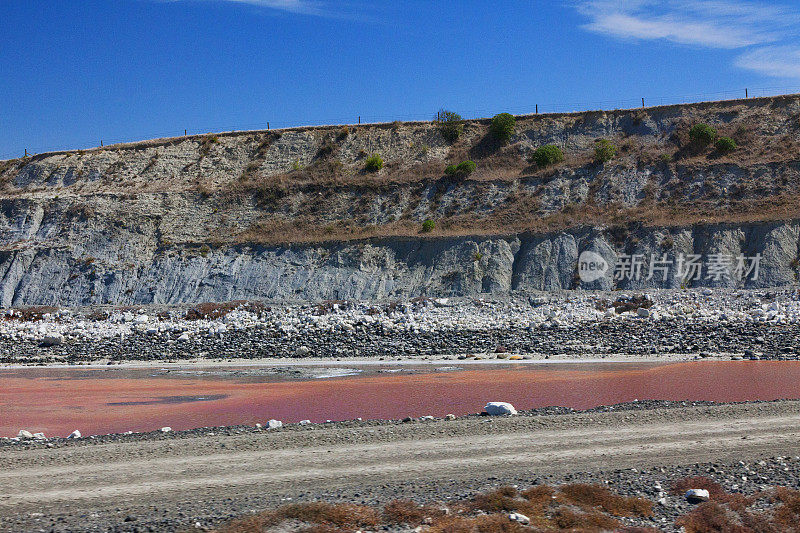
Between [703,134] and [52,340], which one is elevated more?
[703,134]

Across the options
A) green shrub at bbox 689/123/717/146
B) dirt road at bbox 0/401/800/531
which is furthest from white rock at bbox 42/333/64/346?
green shrub at bbox 689/123/717/146

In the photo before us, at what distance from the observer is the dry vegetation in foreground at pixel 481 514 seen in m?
9.96

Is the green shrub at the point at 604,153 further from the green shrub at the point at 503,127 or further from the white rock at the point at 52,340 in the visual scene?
the white rock at the point at 52,340

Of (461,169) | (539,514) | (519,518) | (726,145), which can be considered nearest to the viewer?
(519,518)

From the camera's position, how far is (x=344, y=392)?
71.8 feet

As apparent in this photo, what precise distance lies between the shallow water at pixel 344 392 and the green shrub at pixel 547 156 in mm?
30618

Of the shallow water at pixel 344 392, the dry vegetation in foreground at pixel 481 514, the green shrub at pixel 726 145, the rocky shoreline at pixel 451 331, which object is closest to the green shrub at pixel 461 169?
the green shrub at pixel 726 145

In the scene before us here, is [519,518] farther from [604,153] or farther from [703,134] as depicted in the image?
[703,134]

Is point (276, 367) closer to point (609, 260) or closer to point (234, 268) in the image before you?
point (234, 268)

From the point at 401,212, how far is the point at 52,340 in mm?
26300

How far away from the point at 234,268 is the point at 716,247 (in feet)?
103

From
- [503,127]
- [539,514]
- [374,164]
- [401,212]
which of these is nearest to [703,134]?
[503,127]

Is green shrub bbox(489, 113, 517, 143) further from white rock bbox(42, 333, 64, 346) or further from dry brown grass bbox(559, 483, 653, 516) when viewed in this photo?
dry brown grass bbox(559, 483, 653, 516)

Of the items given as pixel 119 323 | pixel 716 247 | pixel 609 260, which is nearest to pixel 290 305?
pixel 119 323
